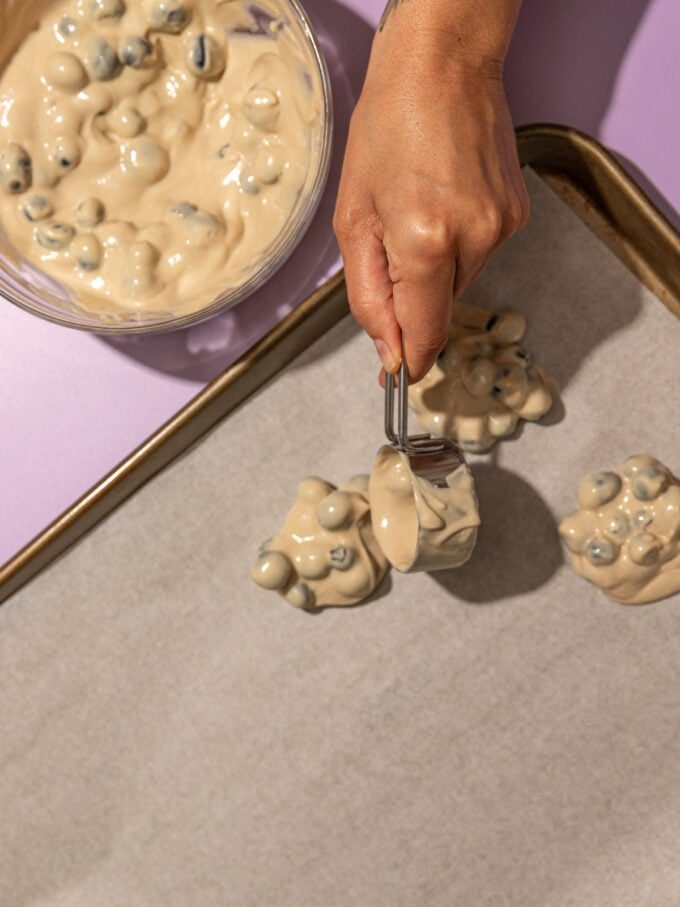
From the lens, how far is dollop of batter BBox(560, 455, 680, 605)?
73cm

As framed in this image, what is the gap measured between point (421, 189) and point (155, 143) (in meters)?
0.22

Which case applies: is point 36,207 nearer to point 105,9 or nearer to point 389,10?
point 105,9

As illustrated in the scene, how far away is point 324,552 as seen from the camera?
29.9 inches

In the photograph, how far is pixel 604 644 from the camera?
759 mm

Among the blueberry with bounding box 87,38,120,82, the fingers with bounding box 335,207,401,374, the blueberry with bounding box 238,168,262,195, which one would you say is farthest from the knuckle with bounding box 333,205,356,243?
the blueberry with bounding box 87,38,120,82

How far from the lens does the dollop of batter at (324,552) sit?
750 mm

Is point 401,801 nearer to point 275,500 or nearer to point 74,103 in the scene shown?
point 275,500

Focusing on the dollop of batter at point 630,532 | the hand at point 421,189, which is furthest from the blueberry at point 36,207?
the dollop of batter at point 630,532

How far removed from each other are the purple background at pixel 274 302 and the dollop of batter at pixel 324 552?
123mm

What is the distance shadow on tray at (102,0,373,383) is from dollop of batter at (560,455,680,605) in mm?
256

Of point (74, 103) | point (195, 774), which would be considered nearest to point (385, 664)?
point (195, 774)

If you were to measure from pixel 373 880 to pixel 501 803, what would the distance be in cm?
11

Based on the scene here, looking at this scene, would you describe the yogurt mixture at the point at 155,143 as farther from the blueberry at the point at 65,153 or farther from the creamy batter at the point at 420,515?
the creamy batter at the point at 420,515

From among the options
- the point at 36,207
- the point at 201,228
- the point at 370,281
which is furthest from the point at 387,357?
the point at 36,207
